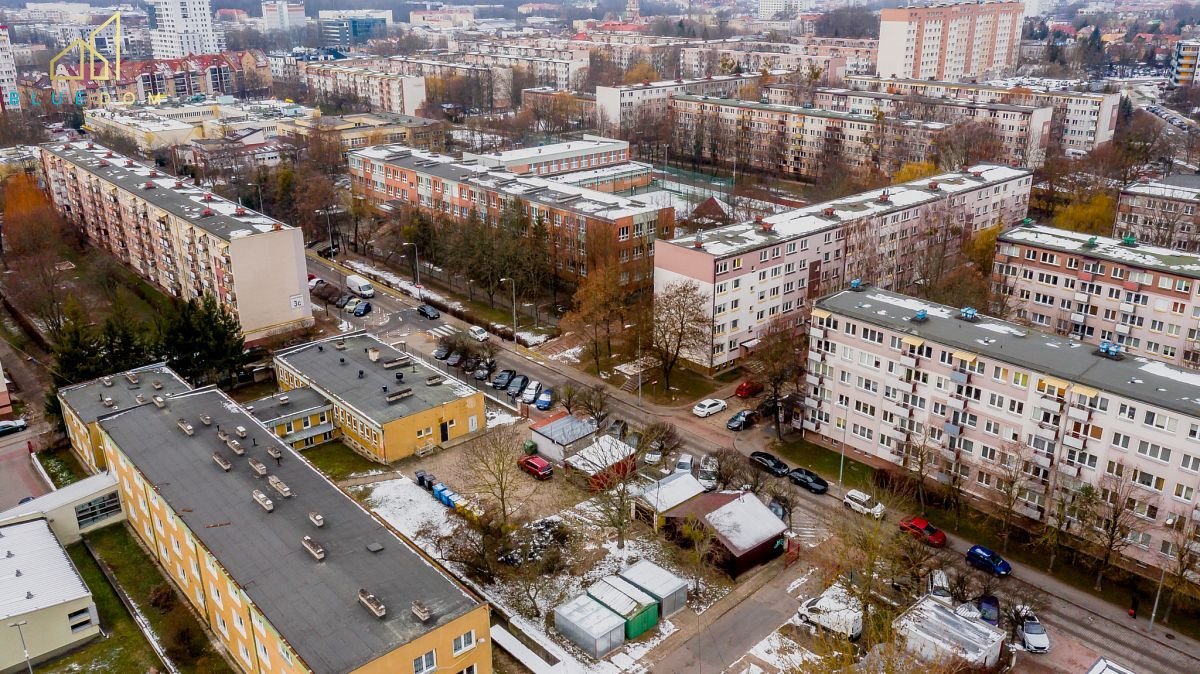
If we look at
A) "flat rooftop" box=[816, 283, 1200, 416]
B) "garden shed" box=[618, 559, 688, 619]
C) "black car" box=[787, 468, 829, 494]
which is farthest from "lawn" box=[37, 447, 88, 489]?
"flat rooftop" box=[816, 283, 1200, 416]

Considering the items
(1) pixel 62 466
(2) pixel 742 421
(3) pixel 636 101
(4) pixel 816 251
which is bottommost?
(1) pixel 62 466

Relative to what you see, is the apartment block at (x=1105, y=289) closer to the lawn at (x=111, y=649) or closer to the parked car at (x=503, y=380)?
the parked car at (x=503, y=380)

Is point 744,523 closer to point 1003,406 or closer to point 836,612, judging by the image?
point 836,612

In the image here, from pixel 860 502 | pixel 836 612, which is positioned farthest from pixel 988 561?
pixel 836 612

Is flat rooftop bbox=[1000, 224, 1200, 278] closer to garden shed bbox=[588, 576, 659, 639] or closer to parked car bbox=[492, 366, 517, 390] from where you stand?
parked car bbox=[492, 366, 517, 390]

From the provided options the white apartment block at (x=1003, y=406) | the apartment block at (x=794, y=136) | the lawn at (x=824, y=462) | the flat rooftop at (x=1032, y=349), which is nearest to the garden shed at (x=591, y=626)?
the lawn at (x=824, y=462)
